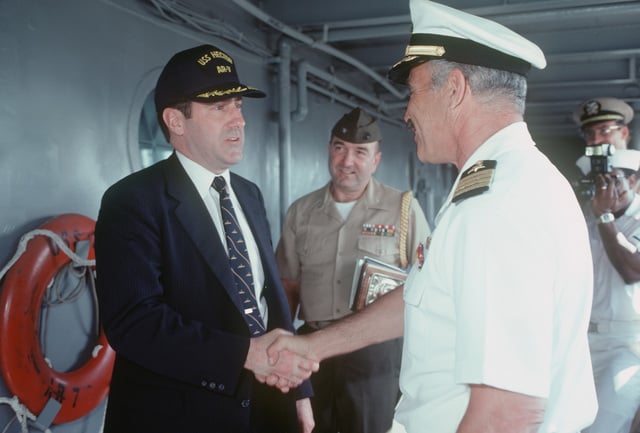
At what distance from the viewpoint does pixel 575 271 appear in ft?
4.00

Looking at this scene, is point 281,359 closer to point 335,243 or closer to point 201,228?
point 201,228

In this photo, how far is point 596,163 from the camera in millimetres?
3189

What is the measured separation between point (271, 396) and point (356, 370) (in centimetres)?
100

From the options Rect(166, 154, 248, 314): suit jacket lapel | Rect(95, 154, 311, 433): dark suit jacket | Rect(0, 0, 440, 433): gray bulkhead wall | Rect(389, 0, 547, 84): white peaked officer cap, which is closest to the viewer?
Rect(389, 0, 547, 84): white peaked officer cap

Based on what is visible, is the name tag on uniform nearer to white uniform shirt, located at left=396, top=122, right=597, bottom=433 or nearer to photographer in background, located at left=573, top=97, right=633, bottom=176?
photographer in background, located at left=573, top=97, right=633, bottom=176

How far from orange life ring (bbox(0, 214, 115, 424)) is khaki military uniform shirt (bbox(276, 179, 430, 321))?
1.16 meters

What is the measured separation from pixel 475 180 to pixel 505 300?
0.97 ft

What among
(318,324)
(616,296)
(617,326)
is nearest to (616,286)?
(616,296)

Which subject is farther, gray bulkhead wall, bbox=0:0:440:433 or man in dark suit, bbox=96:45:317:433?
gray bulkhead wall, bbox=0:0:440:433

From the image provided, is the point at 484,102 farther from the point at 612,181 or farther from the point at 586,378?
the point at 612,181

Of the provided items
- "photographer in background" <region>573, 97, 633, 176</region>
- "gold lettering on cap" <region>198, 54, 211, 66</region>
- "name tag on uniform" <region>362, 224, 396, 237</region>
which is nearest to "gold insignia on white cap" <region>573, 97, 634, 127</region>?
"photographer in background" <region>573, 97, 633, 176</region>

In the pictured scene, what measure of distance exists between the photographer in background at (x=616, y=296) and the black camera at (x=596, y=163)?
0.03 metres

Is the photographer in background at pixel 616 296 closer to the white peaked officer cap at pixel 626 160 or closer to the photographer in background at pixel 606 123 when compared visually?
the white peaked officer cap at pixel 626 160

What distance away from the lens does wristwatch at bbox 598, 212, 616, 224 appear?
9.91ft
